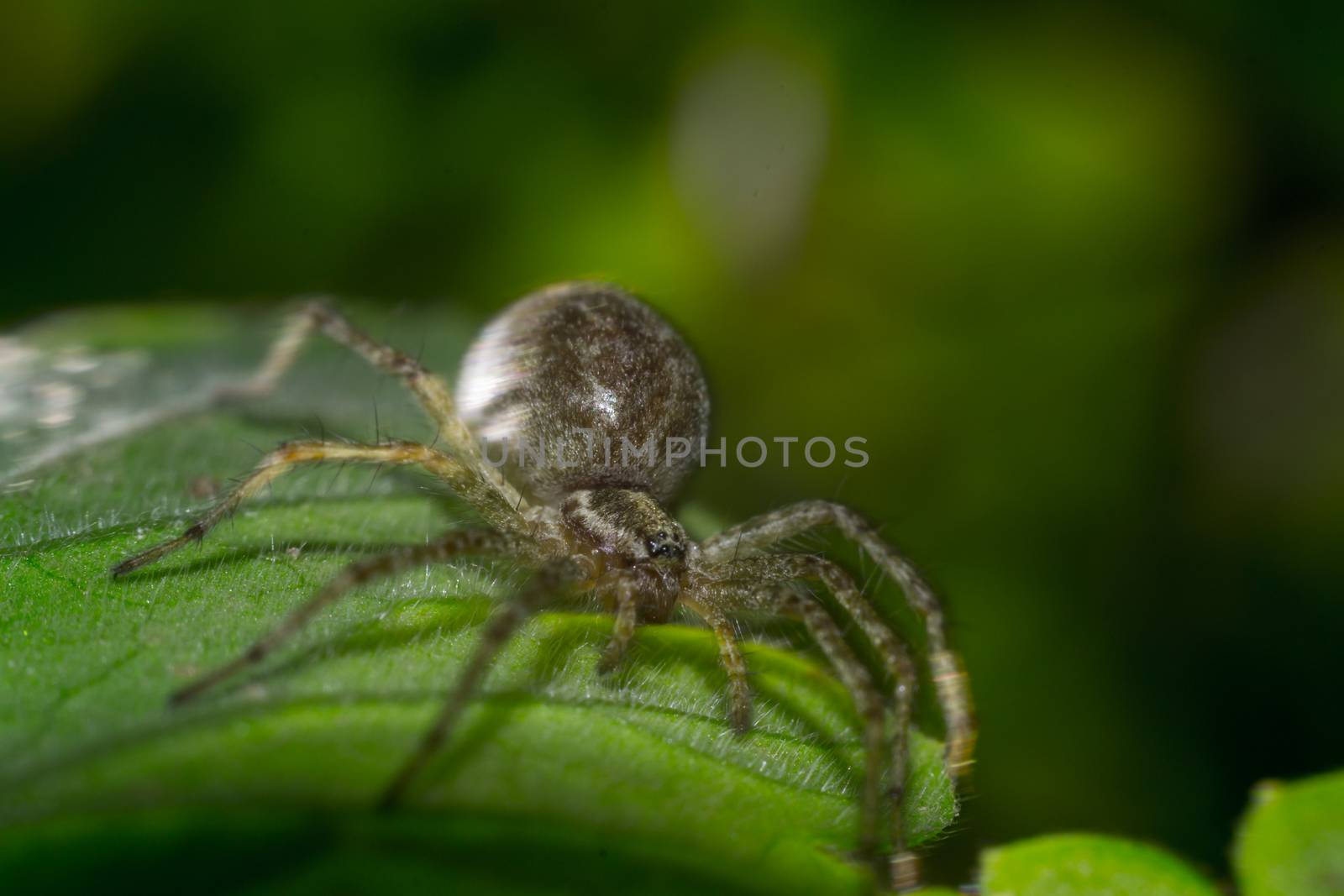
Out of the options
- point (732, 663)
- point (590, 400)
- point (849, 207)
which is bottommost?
point (732, 663)

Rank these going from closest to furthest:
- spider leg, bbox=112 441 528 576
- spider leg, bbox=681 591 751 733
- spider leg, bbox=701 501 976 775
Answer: spider leg, bbox=681 591 751 733
spider leg, bbox=112 441 528 576
spider leg, bbox=701 501 976 775

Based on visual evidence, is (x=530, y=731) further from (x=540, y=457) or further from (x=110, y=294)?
(x=110, y=294)

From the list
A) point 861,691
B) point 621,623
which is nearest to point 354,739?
point 621,623

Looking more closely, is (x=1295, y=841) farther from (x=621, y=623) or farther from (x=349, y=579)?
(x=349, y=579)

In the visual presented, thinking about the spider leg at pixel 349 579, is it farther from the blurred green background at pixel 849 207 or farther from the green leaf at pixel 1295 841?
the blurred green background at pixel 849 207

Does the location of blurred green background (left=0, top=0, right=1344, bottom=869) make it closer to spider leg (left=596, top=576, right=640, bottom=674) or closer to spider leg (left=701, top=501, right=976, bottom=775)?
spider leg (left=701, top=501, right=976, bottom=775)

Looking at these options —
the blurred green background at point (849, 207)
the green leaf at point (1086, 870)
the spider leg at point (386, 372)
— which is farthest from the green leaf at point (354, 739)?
the blurred green background at point (849, 207)

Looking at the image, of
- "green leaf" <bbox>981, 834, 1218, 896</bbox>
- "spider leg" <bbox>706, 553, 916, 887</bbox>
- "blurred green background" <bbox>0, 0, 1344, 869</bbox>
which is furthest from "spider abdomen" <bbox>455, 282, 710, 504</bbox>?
"green leaf" <bbox>981, 834, 1218, 896</bbox>

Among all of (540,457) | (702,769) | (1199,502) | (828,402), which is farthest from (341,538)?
(1199,502)
